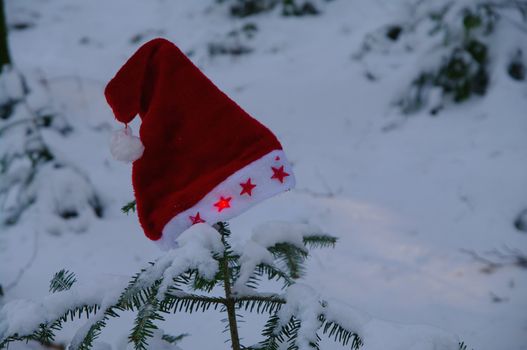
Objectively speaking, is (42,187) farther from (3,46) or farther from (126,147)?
(126,147)

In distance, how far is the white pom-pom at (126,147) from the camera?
1.22 m

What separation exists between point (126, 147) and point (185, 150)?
0.52 ft

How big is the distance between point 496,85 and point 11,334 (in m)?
3.71

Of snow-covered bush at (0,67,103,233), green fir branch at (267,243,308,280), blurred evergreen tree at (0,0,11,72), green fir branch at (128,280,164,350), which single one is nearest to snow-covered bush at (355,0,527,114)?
snow-covered bush at (0,67,103,233)

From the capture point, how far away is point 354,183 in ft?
11.0

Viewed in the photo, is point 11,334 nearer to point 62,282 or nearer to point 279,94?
point 62,282

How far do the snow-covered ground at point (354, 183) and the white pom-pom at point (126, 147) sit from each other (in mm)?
670

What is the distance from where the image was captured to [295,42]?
5.26m

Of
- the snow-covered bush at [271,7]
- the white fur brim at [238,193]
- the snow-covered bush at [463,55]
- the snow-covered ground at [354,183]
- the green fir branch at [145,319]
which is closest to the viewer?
the green fir branch at [145,319]

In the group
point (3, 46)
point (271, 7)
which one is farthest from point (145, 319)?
point (271, 7)

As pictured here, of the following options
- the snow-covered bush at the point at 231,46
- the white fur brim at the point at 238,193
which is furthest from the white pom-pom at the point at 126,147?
the snow-covered bush at the point at 231,46

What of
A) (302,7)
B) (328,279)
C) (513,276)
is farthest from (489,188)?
(302,7)

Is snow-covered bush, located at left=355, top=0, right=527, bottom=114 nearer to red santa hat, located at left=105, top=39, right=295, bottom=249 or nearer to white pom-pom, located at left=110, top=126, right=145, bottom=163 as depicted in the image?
red santa hat, located at left=105, top=39, right=295, bottom=249

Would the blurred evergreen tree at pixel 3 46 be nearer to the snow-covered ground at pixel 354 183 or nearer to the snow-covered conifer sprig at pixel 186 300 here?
the snow-covered ground at pixel 354 183
